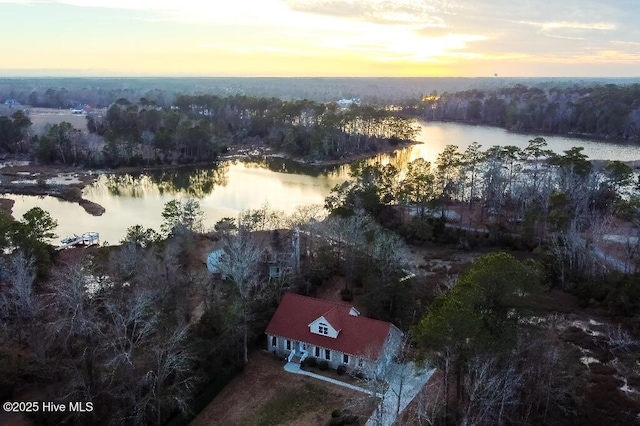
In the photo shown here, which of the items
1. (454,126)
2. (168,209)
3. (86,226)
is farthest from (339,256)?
(454,126)

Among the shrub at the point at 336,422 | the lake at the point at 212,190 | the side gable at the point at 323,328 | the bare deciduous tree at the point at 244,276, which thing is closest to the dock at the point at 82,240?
the lake at the point at 212,190

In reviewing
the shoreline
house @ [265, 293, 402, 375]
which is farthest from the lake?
house @ [265, 293, 402, 375]

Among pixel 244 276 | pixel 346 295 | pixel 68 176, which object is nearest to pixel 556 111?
pixel 68 176

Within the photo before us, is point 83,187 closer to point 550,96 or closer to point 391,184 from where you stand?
point 391,184

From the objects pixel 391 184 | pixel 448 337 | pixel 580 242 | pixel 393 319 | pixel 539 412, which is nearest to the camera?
pixel 448 337

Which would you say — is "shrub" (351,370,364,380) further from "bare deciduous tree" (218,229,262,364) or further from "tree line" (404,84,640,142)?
"tree line" (404,84,640,142)
